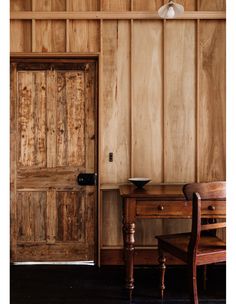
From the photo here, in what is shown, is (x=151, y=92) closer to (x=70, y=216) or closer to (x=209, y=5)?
(x=209, y=5)

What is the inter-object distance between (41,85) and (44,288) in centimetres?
204

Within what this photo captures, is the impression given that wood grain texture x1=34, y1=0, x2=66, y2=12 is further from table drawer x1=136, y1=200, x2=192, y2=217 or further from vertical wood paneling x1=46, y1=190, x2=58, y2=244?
table drawer x1=136, y1=200, x2=192, y2=217

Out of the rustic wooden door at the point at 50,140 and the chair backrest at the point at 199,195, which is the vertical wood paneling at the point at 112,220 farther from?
the chair backrest at the point at 199,195

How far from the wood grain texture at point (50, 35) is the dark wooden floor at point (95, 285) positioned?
7.51 ft

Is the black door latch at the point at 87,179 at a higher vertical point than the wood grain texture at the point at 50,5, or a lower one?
lower

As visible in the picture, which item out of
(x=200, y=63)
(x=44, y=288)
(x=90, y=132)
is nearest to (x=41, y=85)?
(x=90, y=132)

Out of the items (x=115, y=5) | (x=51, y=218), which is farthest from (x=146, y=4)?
(x=51, y=218)

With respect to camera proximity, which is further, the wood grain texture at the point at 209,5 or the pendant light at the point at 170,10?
the wood grain texture at the point at 209,5

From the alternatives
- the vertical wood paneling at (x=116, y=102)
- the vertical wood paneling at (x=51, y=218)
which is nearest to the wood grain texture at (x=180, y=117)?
the vertical wood paneling at (x=116, y=102)

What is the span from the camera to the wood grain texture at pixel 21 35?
4.07 meters

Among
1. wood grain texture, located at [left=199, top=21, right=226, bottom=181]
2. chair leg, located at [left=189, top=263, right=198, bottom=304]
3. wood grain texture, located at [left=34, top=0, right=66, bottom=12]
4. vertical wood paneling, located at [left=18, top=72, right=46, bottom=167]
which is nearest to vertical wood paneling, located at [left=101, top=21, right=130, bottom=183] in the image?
wood grain texture, located at [left=34, top=0, right=66, bottom=12]

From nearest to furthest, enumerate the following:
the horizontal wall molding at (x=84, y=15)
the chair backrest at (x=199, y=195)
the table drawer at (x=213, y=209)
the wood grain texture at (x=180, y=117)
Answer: the chair backrest at (x=199, y=195), the table drawer at (x=213, y=209), the horizontal wall molding at (x=84, y=15), the wood grain texture at (x=180, y=117)

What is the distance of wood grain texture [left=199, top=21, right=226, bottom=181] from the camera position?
13.5ft

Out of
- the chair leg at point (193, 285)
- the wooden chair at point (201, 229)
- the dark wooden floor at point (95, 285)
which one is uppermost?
the wooden chair at point (201, 229)
